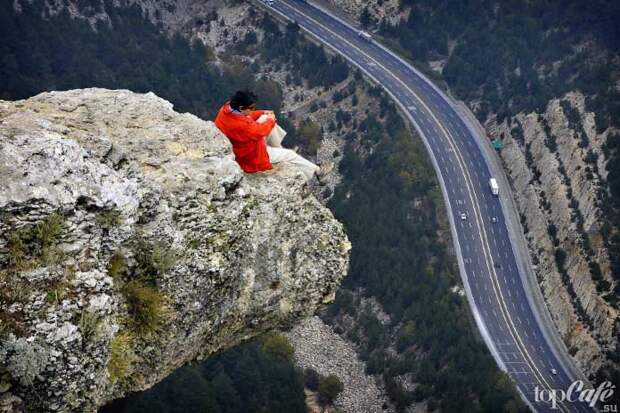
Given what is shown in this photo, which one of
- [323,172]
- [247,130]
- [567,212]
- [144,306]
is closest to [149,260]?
[144,306]

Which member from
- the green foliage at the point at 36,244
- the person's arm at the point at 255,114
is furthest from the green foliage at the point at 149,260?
the person's arm at the point at 255,114

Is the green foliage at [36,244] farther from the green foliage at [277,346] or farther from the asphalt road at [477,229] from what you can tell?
the green foliage at [277,346]

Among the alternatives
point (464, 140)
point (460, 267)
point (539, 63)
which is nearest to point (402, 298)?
point (460, 267)

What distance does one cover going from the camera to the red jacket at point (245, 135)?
2160 cm

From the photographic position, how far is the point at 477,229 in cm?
12394

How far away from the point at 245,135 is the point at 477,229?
106m

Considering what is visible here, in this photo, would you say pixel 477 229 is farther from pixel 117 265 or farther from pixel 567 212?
pixel 117 265

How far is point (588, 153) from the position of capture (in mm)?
112500

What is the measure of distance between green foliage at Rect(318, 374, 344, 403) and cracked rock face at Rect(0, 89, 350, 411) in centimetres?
8911

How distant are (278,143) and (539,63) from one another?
5178 inches

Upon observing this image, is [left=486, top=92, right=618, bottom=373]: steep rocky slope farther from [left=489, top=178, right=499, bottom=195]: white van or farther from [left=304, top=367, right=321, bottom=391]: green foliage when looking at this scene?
[left=304, top=367, right=321, bottom=391]: green foliage

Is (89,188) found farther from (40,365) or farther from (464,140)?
(464,140)

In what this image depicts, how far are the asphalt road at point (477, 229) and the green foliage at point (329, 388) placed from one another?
21740mm

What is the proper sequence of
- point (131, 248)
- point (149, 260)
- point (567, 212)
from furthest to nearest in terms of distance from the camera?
point (567, 212), point (149, 260), point (131, 248)
